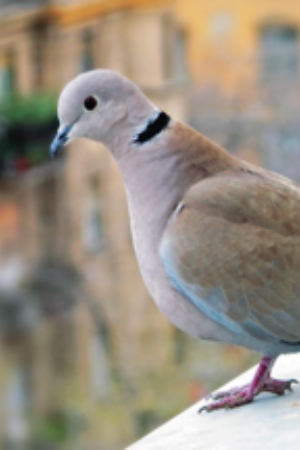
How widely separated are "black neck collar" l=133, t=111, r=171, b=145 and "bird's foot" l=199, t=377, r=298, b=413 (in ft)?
1.23

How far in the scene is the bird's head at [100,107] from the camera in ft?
6.75

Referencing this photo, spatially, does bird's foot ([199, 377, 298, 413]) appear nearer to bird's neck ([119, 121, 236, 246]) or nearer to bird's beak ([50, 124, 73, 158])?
bird's neck ([119, 121, 236, 246])

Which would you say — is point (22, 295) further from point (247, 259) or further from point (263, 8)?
point (247, 259)

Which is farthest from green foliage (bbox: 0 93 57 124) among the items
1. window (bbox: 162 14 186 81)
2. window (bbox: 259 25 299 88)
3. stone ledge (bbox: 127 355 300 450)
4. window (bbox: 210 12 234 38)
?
stone ledge (bbox: 127 355 300 450)

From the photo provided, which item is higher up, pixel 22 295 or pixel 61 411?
pixel 22 295

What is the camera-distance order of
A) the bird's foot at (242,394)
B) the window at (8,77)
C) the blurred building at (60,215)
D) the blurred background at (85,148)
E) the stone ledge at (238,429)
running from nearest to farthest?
1. the stone ledge at (238,429)
2. the bird's foot at (242,394)
3. the blurred background at (85,148)
4. the blurred building at (60,215)
5. the window at (8,77)

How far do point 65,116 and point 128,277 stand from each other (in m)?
12.0

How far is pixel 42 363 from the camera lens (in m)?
14.0

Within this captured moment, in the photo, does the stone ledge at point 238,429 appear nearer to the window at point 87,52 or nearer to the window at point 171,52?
the window at point 87,52

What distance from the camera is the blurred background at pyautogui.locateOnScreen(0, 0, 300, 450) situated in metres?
13.4

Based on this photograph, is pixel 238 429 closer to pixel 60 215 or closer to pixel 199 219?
pixel 199 219

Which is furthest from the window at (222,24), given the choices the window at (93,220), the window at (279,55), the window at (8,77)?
the window at (8,77)

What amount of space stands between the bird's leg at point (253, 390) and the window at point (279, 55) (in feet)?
39.9

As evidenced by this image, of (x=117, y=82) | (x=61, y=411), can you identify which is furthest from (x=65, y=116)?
(x=61, y=411)
